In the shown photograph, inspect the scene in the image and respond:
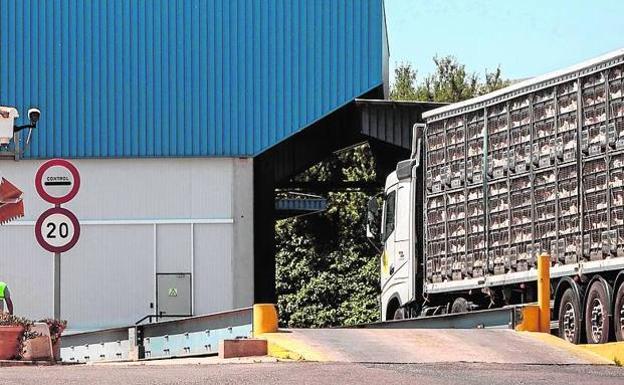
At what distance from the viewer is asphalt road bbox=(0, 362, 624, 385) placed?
42.7 ft

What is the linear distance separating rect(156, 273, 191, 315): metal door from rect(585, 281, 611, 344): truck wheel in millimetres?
20944

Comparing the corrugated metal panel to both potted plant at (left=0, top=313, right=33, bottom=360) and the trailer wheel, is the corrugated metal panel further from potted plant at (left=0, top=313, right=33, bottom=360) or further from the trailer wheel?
potted plant at (left=0, top=313, right=33, bottom=360)

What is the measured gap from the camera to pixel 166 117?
3975cm

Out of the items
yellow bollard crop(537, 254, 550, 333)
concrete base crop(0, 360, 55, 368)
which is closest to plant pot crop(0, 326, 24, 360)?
concrete base crop(0, 360, 55, 368)

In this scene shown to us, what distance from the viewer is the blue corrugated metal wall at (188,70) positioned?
130ft

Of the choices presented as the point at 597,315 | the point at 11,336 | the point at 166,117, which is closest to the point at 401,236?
the point at 597,315

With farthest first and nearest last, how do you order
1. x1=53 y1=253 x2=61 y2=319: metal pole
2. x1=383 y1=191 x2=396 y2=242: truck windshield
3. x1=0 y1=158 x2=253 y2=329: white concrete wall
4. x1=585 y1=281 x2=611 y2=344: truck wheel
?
x1=0 y1=158 x2=253 y2=329: white concrete wall
x1=383 y1=191 x2=396 y2=242: truck windshield
x1=585 y1=281 x2=611 y2=344: truck wheel
x1=53 y1=253 x2=61 y2=319: metal pole

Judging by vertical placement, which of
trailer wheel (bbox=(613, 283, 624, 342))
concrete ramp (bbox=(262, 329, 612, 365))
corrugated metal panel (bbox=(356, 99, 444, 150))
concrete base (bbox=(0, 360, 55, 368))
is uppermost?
corrugated metal panel (bbox=(356, 99, 444, 150))

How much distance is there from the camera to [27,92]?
39812 mm

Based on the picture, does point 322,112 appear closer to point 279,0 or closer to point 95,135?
point 279,0

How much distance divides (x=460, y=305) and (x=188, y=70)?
1644 cm

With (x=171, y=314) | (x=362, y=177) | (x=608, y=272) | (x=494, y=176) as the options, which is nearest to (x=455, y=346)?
(x=608, y=272)

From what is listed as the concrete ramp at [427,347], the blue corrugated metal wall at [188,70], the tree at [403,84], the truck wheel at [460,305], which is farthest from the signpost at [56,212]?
the tree at [403,84]

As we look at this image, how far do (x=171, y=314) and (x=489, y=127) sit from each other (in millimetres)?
17527
